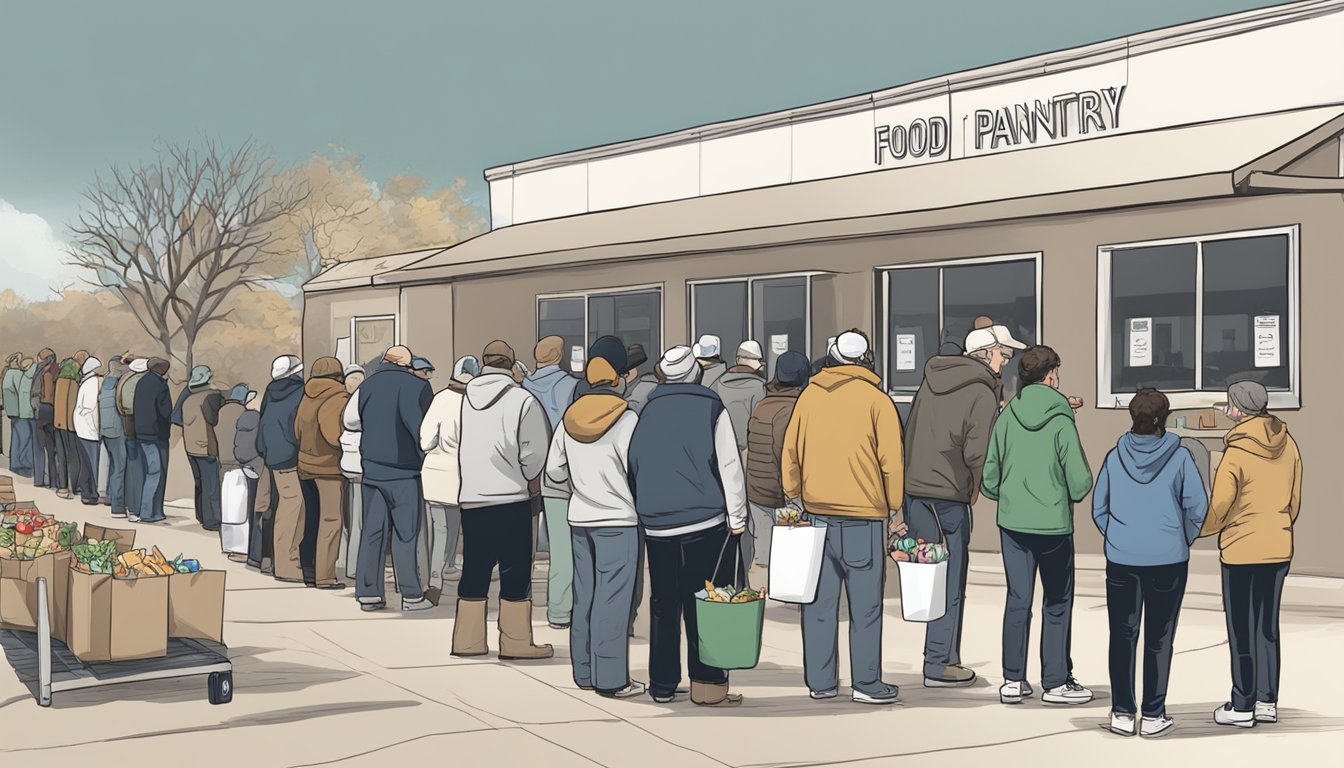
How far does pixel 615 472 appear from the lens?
24.1 feet

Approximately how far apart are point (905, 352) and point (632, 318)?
4122 millimetres

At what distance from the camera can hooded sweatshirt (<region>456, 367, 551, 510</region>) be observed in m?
8.17

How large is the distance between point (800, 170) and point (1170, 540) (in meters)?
11.0

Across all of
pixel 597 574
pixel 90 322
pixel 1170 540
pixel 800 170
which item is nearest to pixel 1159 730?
pixel 1170 540

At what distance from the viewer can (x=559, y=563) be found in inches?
372

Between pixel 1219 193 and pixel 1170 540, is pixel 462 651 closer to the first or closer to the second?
pixel 1170 540

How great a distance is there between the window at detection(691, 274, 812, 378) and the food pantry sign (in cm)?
204

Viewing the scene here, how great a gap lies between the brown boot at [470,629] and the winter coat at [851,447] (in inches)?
88.0

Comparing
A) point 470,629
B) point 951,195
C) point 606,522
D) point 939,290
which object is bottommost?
point 470,629

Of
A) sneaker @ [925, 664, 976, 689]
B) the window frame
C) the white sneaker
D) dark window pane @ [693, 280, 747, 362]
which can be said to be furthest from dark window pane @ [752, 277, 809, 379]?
the white sneaker

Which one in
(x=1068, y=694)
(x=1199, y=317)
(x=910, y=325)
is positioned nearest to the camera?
(x=1068, y=694)

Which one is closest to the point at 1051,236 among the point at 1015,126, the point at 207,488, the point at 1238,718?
the point at 1015,126

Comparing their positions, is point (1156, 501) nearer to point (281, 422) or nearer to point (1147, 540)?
point (1147, 540)

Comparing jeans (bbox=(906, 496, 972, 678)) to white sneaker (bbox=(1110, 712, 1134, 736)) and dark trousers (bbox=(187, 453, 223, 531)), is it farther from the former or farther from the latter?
dark trousers (bbox=(187, 453, 223, 531))
